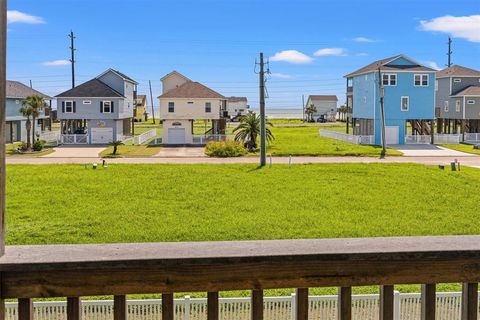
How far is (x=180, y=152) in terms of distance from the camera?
41281mm

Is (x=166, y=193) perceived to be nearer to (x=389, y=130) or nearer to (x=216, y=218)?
(x=216, y=218)

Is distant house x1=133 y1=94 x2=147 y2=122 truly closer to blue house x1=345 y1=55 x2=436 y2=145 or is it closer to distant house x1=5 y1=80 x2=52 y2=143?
distant house x1=5 y1=80 x2=52 y2=143

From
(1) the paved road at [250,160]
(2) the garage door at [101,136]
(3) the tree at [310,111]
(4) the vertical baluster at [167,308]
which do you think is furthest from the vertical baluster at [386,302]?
(3) the tree at [310,111]

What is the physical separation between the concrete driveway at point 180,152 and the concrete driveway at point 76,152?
4857 millimetres

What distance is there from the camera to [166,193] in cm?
2114

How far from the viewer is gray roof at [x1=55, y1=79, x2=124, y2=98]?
51031 mm

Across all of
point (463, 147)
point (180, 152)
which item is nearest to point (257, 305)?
point (180, 152)

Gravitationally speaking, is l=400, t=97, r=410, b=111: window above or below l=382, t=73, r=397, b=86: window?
below

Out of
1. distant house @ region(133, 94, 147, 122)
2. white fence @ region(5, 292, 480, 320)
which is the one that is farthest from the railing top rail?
distant house @ region(133, 94, 147, 122)

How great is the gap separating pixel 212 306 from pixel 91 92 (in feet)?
169

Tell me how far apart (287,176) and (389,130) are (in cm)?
2584

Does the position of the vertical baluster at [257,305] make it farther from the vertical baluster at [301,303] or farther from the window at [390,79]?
the window at [390,79]

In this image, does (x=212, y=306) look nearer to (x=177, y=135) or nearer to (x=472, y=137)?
(x=177, y=135)

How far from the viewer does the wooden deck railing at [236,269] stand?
2.04 meters
